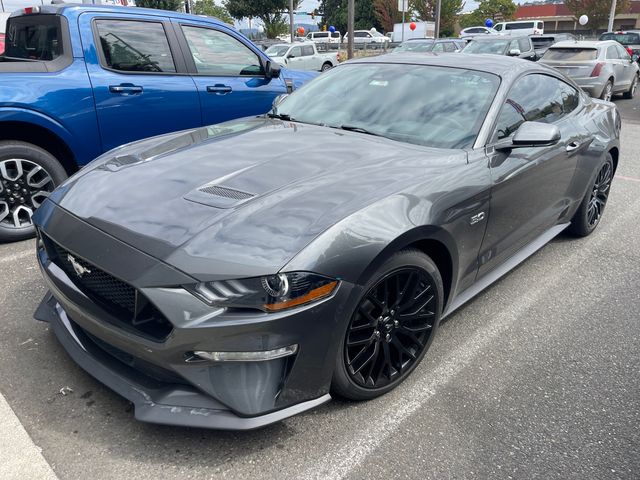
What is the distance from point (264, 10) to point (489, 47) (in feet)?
108

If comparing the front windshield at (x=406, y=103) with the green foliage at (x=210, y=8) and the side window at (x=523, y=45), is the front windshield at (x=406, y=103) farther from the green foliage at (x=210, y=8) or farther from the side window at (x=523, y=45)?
the green foliage at (x=210, y=8)

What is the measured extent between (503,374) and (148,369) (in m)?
1.79

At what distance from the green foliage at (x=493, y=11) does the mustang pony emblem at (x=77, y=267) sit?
201ft

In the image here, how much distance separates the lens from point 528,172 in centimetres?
330

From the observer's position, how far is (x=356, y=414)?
96.7 inches

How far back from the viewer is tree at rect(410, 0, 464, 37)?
5409 cm

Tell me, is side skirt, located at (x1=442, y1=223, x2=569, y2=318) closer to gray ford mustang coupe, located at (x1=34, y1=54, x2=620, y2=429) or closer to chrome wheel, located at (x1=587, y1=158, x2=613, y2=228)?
gray ford mustang coupe, located at (x1=34, y1=54, x2=620, y2=429)

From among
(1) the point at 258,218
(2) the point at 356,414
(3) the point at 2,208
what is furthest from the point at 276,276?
(3) the point at 2,208

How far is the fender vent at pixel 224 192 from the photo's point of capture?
2.39 meters

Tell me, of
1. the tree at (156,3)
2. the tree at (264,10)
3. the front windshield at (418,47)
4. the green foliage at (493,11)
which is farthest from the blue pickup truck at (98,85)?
the green foliage at (493,11)

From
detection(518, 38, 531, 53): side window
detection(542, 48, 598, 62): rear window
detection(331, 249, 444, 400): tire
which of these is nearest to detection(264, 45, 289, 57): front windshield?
detection(518, 38, 531, 53): side window

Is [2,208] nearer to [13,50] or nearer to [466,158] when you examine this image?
[13,50]

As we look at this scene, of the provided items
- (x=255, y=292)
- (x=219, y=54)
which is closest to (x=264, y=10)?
(x=219, y=54)

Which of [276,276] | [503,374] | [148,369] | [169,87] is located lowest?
[503,374]
